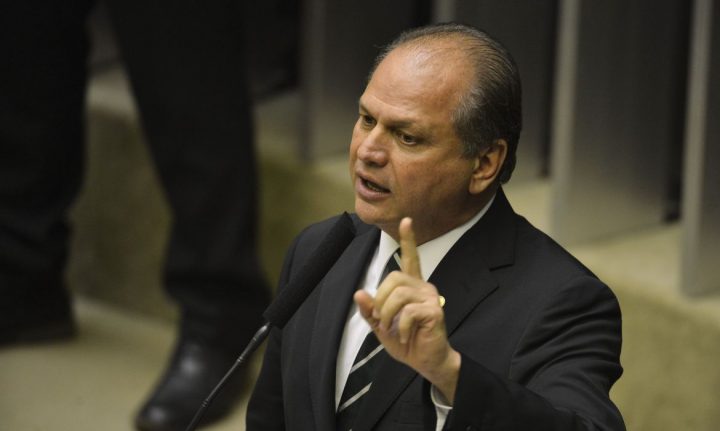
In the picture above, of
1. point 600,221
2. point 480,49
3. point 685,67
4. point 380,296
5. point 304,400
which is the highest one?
point 480,49

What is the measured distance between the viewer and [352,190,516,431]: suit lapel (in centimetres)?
138

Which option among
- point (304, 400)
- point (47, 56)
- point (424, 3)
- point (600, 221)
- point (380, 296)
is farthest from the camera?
point (424, 3)

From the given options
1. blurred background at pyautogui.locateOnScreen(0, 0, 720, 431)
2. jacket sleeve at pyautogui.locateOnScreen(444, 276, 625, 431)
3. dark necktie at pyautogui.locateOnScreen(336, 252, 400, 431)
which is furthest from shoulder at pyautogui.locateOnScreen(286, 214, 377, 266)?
blurred background at pyautogui.locateOnScreen(0, 0, 720, 431)

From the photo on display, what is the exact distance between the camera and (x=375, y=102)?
138 centimetres

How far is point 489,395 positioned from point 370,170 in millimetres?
277

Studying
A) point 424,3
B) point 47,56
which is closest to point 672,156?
point 424,3

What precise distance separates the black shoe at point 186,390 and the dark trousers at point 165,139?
0.04 meters

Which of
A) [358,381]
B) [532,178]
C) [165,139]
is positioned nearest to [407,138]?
[358,381]

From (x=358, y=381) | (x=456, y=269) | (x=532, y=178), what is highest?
(x=456, y=269)

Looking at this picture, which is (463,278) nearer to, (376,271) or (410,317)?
(376,271)

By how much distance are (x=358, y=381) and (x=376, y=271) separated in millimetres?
124

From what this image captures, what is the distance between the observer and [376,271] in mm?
1480

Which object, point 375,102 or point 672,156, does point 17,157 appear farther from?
point 375,102

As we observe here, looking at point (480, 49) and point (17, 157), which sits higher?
point (480, 49)
